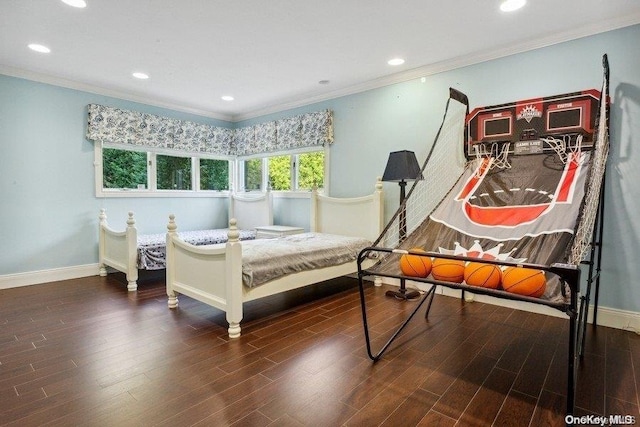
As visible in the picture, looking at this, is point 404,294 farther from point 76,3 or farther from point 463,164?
point 76,3

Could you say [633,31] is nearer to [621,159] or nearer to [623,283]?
[621,159]

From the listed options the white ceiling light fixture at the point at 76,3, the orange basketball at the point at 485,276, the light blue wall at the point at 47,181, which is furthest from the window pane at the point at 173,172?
the orange basketball at the point at 485,276

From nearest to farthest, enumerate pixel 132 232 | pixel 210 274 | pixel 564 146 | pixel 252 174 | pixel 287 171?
pixel 564 146 < pixel 210 274 < pixel 132 232 < pixel 287 171 < pixel 252 174

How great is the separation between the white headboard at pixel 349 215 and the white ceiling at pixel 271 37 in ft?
4.77

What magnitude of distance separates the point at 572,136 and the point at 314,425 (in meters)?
2.83

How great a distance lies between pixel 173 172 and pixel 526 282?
16.8ft

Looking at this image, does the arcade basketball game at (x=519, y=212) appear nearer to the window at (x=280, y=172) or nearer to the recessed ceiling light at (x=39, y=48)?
the window at (x=280, y=172)

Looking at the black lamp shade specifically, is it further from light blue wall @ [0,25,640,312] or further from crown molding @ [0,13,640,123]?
crown molding @ [0,13,640,123]

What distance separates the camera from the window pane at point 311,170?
4988 mm

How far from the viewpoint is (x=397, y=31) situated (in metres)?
2.97

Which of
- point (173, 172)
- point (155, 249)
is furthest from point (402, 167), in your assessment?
point (173, 172)

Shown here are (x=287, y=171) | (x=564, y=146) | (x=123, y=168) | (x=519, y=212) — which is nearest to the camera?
(x=519, y=212)

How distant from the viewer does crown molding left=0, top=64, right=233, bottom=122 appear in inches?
153

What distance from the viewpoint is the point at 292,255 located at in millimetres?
3201
